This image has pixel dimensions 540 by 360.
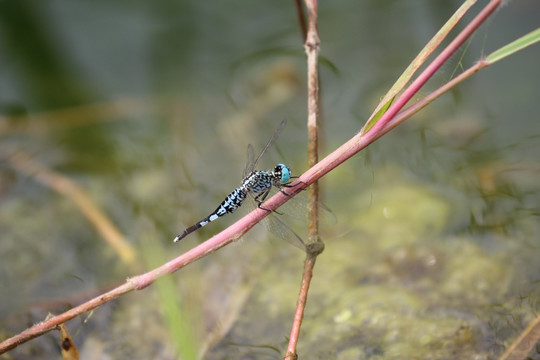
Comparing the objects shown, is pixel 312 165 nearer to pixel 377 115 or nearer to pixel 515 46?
pixel 377 115

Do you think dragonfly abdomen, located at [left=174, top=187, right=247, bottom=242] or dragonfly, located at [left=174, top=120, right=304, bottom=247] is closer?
dragonfly, located at [left=174, top=120, right=304, bottom=247]

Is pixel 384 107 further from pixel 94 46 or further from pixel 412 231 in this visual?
pixel 94 46

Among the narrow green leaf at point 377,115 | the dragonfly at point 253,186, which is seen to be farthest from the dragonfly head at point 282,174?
the narrow green leaf at point 377,115

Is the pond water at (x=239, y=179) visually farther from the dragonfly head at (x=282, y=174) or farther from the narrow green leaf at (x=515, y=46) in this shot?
the dragonfly head at (x=282, y=174)

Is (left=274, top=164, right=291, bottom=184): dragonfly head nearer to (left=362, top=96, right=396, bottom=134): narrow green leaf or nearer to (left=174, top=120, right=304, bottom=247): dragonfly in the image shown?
(left=174, top=120, right=304, bottom=247): dragonfly

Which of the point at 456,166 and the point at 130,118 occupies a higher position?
the point at 130,118

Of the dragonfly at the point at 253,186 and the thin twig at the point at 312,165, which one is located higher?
the dragonfly at the point at 253,186

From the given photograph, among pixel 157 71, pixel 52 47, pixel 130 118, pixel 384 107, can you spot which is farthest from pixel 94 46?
pixel 384 107

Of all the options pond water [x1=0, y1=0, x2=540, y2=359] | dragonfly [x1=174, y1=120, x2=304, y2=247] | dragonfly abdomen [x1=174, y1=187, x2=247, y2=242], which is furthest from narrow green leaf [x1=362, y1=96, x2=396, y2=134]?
dragonfly abdomen [x1=174, y1=187, x2=247, y2=242]
